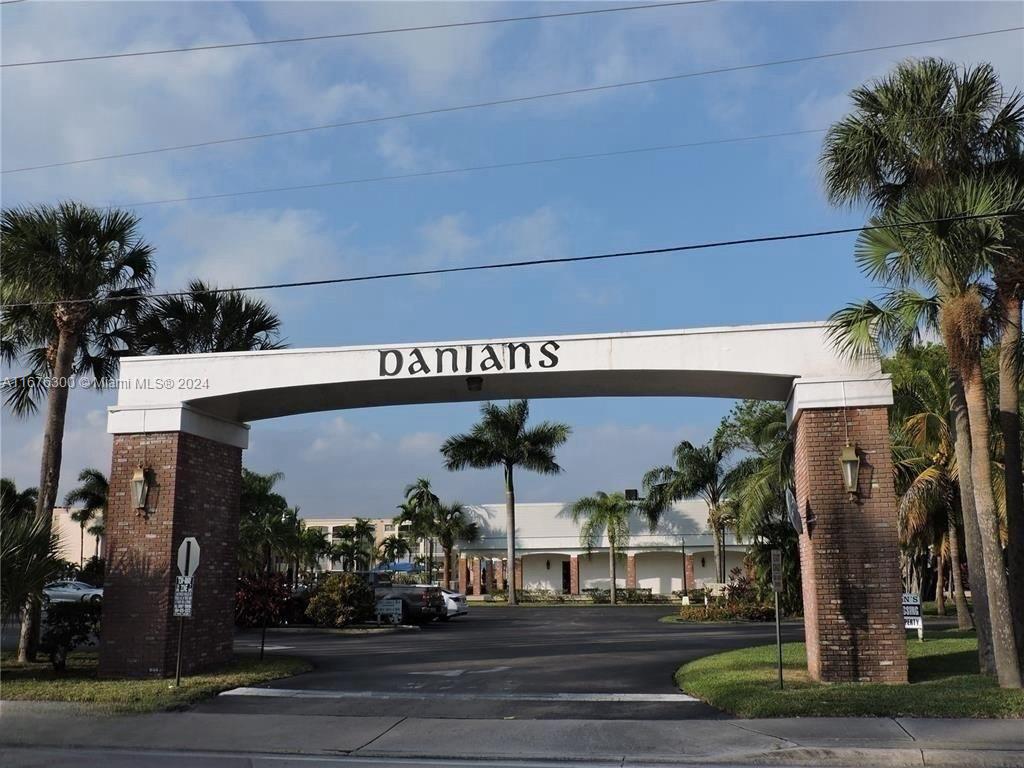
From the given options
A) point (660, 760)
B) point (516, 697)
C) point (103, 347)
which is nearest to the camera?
point (660, 760)

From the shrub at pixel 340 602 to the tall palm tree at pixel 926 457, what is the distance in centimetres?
1614

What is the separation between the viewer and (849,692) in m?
12.2

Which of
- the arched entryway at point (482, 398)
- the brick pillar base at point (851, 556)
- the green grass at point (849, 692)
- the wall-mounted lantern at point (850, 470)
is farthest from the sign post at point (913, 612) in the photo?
the wall-mounted lantern at point (850, 470)

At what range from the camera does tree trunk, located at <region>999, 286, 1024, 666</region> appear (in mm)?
13641

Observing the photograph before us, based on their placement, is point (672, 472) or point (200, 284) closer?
point (200, 284)

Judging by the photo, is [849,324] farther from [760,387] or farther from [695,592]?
[695,592]

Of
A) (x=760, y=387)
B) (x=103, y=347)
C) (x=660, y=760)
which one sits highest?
(x=103, y=347)

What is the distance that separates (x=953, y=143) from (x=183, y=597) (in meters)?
13.1

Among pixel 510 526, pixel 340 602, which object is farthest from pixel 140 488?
pixel 510 526

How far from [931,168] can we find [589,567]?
4165 cm

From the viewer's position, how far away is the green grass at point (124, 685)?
41.7 ft

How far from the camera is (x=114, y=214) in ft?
61.3

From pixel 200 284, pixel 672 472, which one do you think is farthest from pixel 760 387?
pixel 672 472

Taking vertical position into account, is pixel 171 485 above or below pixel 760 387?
below
